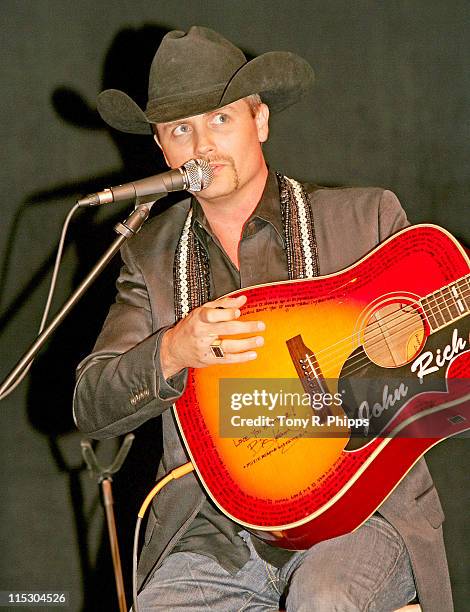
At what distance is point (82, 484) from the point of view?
10.1 ft

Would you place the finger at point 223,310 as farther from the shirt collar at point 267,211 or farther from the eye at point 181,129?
the eye at point 181,129

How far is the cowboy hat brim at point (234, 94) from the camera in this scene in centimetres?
203

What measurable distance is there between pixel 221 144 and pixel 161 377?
21.2 inches

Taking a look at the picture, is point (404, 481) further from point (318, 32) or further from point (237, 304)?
point (318, 32)

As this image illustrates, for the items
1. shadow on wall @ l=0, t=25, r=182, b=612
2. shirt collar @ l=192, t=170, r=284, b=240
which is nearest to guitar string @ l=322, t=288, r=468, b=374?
shirt collar @ l=192, t=170, r=284, b=240

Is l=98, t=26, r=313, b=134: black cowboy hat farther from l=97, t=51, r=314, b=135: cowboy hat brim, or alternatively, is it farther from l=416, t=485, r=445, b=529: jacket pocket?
l=416, t=485, r=445, b=529: jacket pocket

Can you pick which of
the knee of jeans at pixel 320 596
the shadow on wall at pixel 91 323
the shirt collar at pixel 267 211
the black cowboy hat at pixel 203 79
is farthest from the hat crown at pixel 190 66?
the knee of jeans at pixel 320 596

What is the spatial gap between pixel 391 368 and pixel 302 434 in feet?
0.71

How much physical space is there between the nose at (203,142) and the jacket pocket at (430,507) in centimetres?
85

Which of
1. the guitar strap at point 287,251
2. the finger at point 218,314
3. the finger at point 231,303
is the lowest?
the finger at point 218,314

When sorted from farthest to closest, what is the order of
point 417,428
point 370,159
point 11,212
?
1. point 11,212
2. point 370,159
3. point 417,428

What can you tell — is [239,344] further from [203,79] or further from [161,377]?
[203,79]

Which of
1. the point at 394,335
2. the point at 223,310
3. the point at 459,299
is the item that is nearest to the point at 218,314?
the point at 223,310

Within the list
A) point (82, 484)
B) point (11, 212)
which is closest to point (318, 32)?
point (11, 212)
